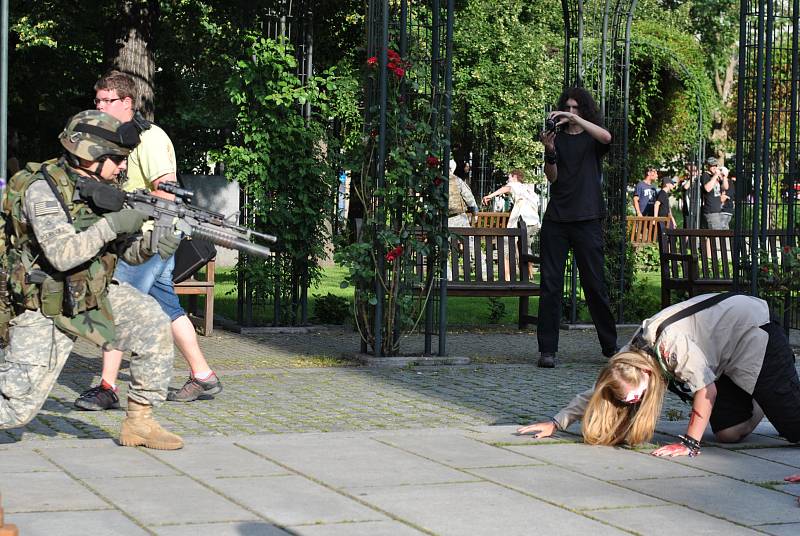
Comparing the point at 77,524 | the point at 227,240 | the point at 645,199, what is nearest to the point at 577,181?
the point at 227,240

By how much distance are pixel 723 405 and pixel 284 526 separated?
119 inches

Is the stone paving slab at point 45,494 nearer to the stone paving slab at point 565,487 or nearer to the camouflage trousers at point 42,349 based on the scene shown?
the camouflage trousers at point 42,349

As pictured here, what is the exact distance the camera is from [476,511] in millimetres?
5344

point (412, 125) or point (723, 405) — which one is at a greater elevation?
point (412, 125)

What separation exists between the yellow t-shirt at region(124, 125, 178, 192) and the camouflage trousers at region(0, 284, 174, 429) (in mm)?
1582

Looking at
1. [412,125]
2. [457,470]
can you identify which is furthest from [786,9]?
[457,470]

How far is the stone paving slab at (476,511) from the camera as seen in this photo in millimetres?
5059

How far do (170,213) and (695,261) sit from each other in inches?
308

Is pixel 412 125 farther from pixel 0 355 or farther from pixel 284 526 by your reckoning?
pixel 284 526

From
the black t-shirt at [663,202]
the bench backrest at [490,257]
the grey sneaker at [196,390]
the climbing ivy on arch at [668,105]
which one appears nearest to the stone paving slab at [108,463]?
the grey sneaker at [196,390]

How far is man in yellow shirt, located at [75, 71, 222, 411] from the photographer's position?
746 centimetres

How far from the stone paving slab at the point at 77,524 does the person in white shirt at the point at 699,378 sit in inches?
103

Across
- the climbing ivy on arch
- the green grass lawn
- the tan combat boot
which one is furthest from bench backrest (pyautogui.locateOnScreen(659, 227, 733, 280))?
the climbing ivy on arch

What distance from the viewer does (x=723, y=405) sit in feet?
23.2
